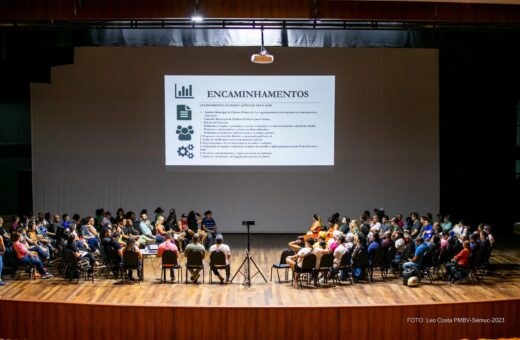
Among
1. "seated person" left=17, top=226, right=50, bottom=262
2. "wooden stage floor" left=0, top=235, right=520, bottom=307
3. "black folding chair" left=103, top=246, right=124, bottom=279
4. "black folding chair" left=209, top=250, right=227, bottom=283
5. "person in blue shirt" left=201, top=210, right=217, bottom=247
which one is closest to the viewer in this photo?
"wooden stage floor" left=0, top=235, right=520, bottom=307

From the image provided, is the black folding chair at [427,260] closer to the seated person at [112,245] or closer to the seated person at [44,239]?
the seated person at [112,245]

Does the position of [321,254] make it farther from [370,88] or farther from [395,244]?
[370,88]

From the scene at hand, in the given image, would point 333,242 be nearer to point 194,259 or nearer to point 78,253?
point 194,259

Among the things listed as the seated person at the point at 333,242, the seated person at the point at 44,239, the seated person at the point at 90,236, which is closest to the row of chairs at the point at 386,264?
the seated person at the point at 333,242

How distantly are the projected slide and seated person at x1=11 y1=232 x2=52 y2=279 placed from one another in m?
4.98

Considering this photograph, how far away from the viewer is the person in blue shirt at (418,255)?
10.2 metres

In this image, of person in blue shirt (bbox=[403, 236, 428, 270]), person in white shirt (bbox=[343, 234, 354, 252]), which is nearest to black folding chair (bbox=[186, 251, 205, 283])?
person in white shirt (bbox=[343, 234, 354, 252])

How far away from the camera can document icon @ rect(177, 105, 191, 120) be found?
14.5 m

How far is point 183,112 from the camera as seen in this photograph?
47.6 feet

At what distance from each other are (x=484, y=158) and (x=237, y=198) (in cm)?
657

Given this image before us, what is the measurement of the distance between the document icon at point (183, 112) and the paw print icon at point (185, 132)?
222 mm

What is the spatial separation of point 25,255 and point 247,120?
628cm

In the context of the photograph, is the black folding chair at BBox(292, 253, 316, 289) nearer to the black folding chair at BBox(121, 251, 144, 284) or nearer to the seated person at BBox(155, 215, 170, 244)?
the black folding chair at BBox(121, 251, 144, 284)

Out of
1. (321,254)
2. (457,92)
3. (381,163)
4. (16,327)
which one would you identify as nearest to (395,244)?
(321,254)
